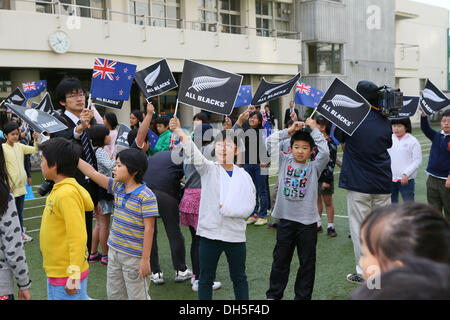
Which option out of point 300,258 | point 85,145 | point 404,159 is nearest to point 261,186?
point 404,159

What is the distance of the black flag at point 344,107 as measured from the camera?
4.70m

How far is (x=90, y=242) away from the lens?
584cm

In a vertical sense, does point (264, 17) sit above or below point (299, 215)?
above

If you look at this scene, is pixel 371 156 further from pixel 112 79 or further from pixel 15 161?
pixel 15 161

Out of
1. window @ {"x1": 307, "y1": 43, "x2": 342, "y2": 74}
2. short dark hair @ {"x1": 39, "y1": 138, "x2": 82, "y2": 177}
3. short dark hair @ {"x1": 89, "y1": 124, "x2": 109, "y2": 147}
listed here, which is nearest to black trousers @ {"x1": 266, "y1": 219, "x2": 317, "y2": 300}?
short dark hair @ {"x1": 39, "y1": 138, "x2": 82, "y2": 177}

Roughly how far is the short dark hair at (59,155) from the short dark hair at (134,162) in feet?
1.66

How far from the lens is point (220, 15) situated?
24.7m

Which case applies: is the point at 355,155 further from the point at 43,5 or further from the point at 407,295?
the point at 43,5

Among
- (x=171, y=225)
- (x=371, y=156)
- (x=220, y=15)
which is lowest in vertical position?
(x=171, y=225)

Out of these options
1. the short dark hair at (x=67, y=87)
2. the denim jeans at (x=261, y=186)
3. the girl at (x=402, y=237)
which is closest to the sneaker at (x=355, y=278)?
the denim jeans at (x=261, y=186)

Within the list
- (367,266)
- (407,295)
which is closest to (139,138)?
(367,266)

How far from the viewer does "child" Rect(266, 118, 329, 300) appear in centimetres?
430

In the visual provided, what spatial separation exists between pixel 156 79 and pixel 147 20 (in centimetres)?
1683

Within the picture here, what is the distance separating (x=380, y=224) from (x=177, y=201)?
3.87 meters
